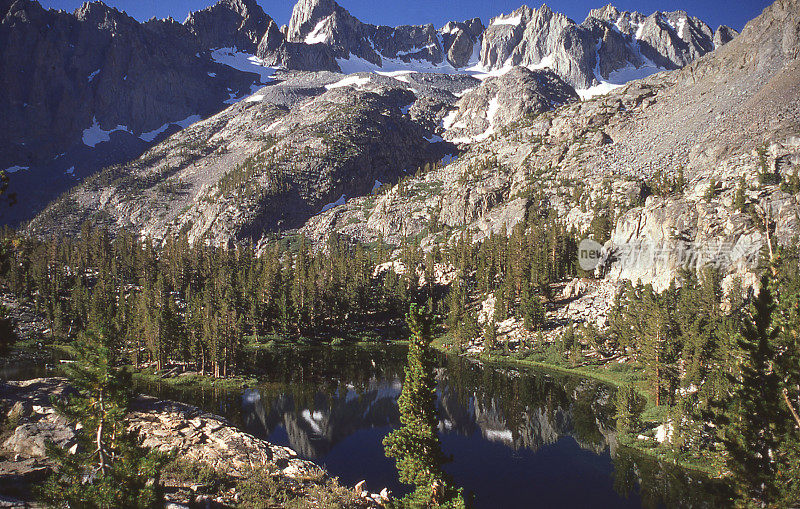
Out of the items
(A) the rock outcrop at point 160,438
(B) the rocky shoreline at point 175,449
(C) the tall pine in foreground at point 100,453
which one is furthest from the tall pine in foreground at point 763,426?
(C) the tall pine in foreground at point 100,453

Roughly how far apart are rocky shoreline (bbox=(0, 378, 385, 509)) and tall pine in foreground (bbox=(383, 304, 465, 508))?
7.23 m

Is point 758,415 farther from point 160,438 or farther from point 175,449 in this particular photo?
point 160,438

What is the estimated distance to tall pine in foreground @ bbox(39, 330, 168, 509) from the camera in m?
15.5

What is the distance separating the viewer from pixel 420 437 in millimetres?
21906

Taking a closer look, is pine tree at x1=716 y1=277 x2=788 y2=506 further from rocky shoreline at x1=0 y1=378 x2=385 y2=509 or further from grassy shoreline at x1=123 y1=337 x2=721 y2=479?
rocky shoreline at x1=0 y1=378 x2=385 y2=509

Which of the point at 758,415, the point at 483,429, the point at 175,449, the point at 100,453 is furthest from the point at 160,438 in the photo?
the point at 758,415

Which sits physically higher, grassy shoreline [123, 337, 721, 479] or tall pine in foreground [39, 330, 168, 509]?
tall pine in foreground [39, 330, 168, 509]

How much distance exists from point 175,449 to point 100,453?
399 cm

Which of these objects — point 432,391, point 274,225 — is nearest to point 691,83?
point 274,225

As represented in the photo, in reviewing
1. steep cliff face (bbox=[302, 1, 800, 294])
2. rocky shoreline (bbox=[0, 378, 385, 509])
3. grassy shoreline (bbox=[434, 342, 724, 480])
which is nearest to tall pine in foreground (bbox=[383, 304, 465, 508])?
rocky shoreline (bbox=[0, 378, 385, 509])

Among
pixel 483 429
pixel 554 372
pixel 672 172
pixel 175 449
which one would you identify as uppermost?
pixel 672 172

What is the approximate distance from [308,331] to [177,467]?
75.7 metres

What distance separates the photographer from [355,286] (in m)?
115

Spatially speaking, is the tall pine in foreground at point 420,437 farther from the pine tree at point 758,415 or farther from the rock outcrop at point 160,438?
the pine tree at point 758,415
